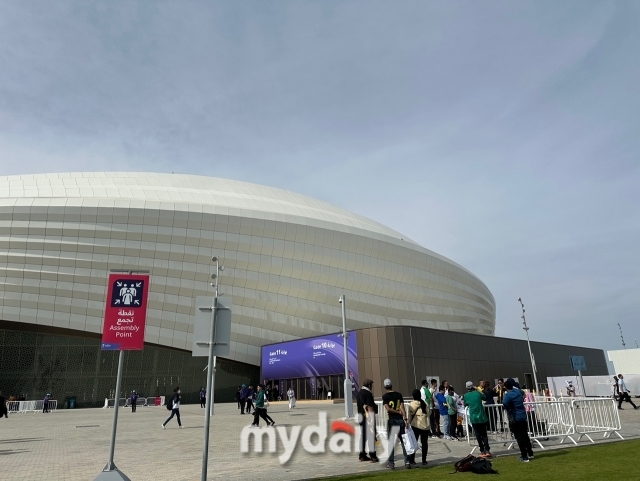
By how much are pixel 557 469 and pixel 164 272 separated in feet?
137

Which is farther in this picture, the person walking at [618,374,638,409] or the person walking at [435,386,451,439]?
the person walking at [618,374,638,409]

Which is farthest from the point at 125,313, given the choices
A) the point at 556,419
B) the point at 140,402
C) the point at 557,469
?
the point at 140,402

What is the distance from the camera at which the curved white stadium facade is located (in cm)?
4241

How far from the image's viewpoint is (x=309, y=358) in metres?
40.4

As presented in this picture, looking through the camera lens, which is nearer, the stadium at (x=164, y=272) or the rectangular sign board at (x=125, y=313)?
the rectangular sign board at (x=125, y=313)

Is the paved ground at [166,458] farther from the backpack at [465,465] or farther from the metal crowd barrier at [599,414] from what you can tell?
the backpack at [465,465]

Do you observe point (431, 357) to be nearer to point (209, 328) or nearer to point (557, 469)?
point (557, 469)

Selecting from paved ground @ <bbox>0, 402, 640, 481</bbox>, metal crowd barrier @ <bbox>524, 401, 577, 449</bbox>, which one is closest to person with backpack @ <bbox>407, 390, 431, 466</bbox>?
paved ground @ <bbox>0, 402, 640, 481</bbox>

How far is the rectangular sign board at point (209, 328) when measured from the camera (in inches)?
309

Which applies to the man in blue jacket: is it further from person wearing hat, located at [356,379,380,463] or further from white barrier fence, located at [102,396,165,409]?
white barrier fence, located at [102,396,165,409]

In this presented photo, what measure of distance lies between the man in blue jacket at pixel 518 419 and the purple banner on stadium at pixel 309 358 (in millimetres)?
26705

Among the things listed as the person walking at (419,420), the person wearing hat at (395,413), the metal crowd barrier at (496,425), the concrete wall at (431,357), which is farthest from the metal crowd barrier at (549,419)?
the concrete wall at (431,357)

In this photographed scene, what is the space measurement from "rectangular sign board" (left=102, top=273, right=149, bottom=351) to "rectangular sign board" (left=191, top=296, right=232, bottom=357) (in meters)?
1.96

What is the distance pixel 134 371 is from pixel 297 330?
17044 millimetres
